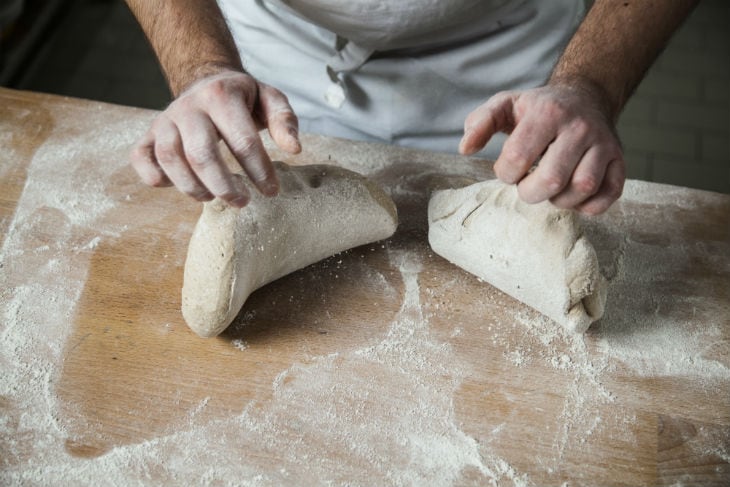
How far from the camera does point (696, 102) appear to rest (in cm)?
285

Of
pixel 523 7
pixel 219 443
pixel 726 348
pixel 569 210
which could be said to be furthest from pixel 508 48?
pixel 219 443

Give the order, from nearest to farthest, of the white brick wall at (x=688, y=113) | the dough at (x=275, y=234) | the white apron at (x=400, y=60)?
1. the dough at (x=275, y=234)
2. the white apron at (x=400, y=60)
3. the white brick wall at (x=688, y=113)

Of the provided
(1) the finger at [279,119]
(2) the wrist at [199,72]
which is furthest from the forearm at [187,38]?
(1) the finger at [279,119]

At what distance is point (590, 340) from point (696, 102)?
2.06 m

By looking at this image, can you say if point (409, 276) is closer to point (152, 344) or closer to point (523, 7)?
point (152, 344)

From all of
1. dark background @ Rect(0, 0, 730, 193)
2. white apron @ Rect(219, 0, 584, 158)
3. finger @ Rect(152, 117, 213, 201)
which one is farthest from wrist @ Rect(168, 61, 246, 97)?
dark background @ Rect(0, 0, 730, 193)

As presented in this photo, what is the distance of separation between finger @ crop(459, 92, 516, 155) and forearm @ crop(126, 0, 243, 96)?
441 mm

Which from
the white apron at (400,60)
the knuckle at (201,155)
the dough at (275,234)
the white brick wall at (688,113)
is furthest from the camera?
the white brick wall at (688,113)

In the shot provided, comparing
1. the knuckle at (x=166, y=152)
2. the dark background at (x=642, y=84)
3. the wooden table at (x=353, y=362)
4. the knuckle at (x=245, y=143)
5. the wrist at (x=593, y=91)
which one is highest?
the wrist at (x=593, y=91)

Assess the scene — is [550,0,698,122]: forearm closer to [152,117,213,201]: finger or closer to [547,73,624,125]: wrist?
[547,73,624,125]: wrist

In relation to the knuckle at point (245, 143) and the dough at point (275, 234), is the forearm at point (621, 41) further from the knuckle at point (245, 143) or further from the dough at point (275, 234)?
the knuckle at point (245, 143)

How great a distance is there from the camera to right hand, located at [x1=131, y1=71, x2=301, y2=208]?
102cm

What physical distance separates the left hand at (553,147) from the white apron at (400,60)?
1.27 ft

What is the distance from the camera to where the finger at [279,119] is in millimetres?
1026
